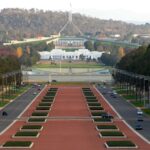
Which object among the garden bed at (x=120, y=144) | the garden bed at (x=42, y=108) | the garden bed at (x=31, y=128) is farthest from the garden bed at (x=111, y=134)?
the garden bed at (x=42, y=108)

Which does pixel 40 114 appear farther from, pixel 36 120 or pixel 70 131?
pixel 70 131

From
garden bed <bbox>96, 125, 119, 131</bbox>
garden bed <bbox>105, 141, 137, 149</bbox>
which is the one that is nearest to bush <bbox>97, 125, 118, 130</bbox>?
garden bed <bbox>96, 125, 119, 131</bbox>

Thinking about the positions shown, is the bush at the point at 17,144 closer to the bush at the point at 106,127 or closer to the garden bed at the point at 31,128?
the garden bed at the point at 31,128

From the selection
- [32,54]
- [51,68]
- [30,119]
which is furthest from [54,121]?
[32,54]

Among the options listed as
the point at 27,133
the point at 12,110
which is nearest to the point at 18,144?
the point at 27,133

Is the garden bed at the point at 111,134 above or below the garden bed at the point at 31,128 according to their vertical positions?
above

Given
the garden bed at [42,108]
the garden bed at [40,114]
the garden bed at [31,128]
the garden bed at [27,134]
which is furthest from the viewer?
the garden bed at [42,108]

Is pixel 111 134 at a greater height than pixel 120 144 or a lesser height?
lesser

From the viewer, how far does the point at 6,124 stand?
52.1 m

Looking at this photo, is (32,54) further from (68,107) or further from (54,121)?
(54,121)

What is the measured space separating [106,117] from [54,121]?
18.1ft

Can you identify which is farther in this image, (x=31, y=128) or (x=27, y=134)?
(x=31, y=128)

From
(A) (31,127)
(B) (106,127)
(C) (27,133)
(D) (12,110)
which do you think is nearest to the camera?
(C) (27,133)

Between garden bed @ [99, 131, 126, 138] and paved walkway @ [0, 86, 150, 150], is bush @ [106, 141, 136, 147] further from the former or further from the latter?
garden bed @ [99, 131, 126, 138]
